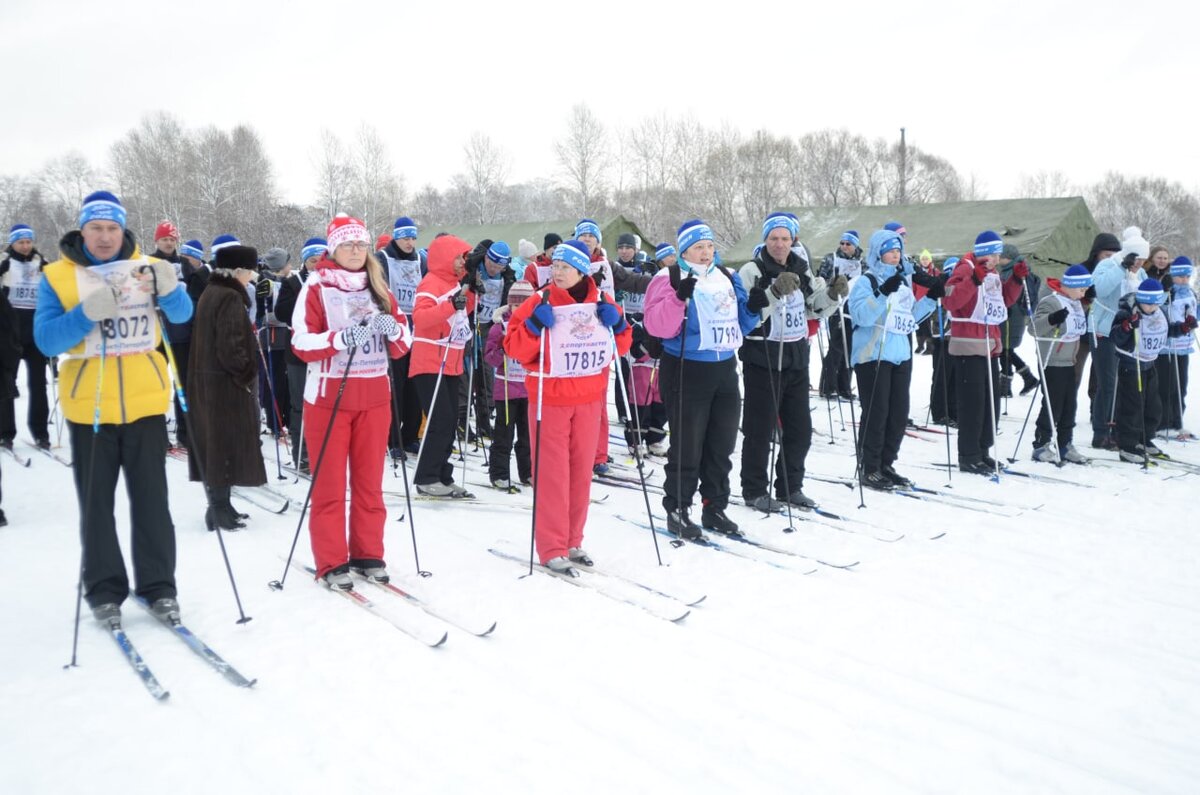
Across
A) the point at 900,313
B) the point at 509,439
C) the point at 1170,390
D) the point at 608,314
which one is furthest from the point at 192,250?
the point at 1170,390

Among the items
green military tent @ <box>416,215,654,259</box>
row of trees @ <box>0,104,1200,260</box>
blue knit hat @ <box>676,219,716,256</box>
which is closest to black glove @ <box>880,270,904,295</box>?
blue knit hat @ <box>676,219,716,256</box>

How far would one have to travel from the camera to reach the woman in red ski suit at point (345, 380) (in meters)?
4.44

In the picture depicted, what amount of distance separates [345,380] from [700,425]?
2.48m

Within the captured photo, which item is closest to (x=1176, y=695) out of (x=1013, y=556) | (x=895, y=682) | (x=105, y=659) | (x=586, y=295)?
(x=895, y=682)

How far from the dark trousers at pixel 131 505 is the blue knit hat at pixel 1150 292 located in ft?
31.0

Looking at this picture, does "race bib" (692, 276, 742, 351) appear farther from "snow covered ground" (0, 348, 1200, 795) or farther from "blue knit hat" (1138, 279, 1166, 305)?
"blue knit hat" (1138, 279, 1166, 305)

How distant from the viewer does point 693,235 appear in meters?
5.51

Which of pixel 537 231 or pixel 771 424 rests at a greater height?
pixel 537 231

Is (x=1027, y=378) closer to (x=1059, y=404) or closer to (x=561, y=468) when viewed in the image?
(x=1059, y=404)

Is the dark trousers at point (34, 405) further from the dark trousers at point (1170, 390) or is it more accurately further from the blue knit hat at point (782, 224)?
the dark trousers at point (1170, 390)

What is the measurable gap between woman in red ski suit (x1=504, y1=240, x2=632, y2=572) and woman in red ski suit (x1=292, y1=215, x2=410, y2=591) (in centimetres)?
81

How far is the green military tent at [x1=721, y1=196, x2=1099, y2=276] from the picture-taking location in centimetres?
2009

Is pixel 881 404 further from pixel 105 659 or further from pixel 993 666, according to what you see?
pixel 105 659

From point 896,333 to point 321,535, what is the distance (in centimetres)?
510
